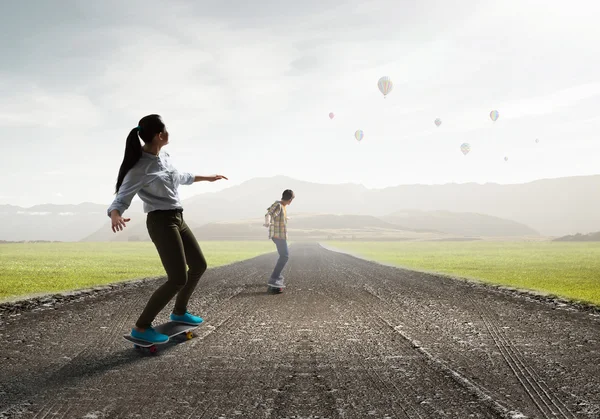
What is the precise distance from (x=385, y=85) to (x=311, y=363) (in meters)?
62.0

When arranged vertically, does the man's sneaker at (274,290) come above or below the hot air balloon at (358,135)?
below

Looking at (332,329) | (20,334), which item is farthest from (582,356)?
(20,334)

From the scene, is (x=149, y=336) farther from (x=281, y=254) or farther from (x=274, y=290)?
(x=281, y=254)

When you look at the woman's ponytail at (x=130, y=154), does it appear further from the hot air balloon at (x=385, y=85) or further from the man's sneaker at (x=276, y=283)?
the hot air balloon at (x=385, y=85)

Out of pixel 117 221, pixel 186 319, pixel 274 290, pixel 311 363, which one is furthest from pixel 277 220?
pixel 117 221

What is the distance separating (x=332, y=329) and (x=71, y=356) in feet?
11.7

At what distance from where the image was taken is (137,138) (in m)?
5.50

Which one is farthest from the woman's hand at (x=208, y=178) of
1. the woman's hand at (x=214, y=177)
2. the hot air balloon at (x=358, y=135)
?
the hot air balloon at (x=358, y=135)

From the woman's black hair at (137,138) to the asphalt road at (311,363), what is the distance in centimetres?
218

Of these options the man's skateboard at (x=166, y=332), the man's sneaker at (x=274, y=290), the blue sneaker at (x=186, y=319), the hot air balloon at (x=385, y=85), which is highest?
the hot air balloon at (x=385, y=85)

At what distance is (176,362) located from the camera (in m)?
5.24

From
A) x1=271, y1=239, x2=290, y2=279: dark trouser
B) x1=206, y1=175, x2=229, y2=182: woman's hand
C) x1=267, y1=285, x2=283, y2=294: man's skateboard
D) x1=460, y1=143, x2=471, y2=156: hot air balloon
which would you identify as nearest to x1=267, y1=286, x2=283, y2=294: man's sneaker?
x1=267, y1=285, x2=283, y2=294: man's skateboard

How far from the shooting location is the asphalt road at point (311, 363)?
383cm

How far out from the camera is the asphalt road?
383 cm
